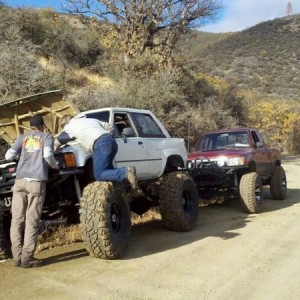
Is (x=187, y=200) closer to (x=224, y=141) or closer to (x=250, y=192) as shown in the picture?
(x=250, y=192)

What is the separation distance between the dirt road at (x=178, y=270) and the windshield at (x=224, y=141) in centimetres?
327

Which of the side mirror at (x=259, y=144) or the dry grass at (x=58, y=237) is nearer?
the dry grass at (x=58, y=237)

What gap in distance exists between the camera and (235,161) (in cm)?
1012

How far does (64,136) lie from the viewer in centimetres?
625

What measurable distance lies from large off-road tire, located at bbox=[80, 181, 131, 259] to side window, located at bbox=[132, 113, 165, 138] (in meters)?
1.75

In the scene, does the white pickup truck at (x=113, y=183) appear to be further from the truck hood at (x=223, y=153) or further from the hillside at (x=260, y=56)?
the hillside at (x=260, y=56)

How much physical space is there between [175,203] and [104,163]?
6.53 ft

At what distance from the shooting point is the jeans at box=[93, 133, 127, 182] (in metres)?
6.00

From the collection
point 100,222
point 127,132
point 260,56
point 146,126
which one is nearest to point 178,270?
point 100,222

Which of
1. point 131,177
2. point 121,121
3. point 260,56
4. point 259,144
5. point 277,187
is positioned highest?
point 260,56

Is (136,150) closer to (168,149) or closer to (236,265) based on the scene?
(168,149)

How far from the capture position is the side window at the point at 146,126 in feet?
25.2

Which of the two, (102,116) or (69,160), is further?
(102,116)

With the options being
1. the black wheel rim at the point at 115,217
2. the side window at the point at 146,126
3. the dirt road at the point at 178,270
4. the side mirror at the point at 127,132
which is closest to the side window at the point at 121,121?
the side window at the point at 146,126
